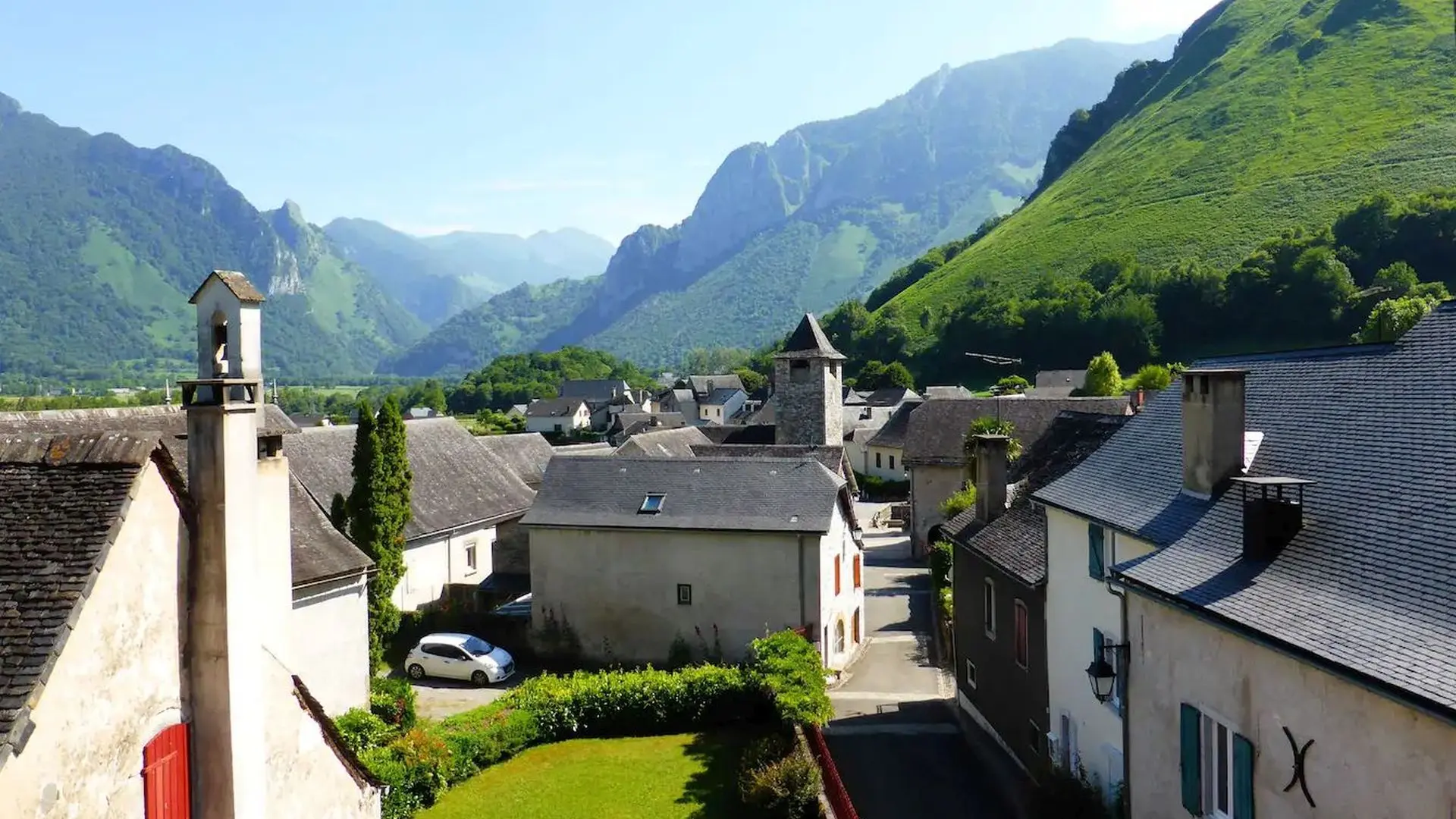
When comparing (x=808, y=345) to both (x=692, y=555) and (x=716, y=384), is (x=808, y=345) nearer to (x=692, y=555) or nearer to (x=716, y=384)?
(x=692, y=555)

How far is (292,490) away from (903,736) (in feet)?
52.3

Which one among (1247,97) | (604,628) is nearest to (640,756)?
(604,628)

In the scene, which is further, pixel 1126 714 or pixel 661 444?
pixel 661 444

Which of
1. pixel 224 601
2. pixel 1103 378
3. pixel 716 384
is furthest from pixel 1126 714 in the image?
pixel 716 384

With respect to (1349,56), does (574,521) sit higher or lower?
lower

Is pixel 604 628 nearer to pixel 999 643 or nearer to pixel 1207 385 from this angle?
pixel 999 643

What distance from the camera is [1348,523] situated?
9078 mm

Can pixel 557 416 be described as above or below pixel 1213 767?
above

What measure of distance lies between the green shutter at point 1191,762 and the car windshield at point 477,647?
20.2m

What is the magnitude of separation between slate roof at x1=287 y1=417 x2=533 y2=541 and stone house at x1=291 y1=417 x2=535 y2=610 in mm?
37

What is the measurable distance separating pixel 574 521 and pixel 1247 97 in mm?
146172

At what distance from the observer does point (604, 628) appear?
2773cm

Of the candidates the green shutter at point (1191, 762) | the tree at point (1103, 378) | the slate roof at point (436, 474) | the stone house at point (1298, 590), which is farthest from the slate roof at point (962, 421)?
the green shutter at point (1191, 762)

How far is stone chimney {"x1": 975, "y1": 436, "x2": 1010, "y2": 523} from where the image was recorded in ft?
70.9
